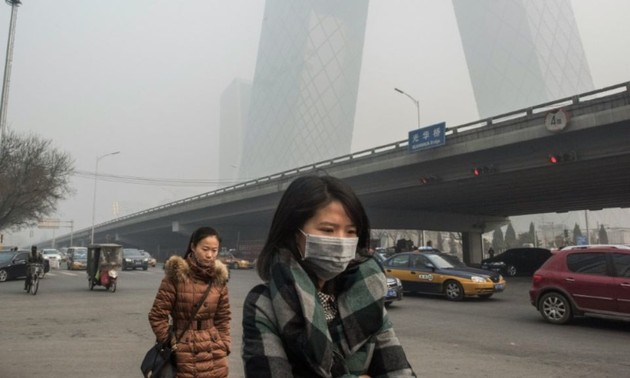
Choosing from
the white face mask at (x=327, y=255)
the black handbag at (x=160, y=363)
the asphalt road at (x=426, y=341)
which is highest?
the white face mask at (x=327, y=255)

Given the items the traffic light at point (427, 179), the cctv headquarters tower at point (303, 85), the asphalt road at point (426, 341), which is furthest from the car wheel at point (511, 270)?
the cctv headquarters tower at point (303, 85)

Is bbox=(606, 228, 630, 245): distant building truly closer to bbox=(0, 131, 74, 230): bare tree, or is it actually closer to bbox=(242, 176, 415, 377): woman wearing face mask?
bbox=(0, 131, 74, 230): bare tree

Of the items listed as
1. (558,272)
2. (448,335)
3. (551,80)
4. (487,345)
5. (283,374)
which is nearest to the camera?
(283,374)

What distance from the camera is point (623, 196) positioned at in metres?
31.7

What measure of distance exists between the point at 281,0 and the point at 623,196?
340ft

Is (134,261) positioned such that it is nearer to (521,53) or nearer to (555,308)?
(555,308)

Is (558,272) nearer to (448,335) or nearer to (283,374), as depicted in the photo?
(448,335)

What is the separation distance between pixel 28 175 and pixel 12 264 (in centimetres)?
1438

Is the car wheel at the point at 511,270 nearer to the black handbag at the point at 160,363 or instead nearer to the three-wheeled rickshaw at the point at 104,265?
the three-wheeled rickshaw at the point at 104,265

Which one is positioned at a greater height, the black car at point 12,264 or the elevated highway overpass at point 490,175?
the elevated highway overpass at point 490,175

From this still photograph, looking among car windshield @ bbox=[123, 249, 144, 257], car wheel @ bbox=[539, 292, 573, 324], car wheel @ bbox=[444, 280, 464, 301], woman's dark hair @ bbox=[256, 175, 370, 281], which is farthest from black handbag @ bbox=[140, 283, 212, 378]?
car windshield @ bbox=[123, 249, 144, 257]

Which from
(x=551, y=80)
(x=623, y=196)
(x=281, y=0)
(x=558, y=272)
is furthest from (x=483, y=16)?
(x=558, y=272)

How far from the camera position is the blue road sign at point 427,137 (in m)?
23.0

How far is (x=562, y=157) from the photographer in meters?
19.2
